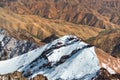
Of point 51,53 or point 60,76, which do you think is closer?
point 60,76

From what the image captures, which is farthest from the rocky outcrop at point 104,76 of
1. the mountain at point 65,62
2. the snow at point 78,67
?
the snow at point 78,67

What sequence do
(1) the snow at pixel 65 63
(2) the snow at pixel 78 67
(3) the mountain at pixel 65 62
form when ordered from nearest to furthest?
(2) the snow at pixel 78 67
(1) the snow at pixel 65 63
(3) the mountain at pixel 65 62

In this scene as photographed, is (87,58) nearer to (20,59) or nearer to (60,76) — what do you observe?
(60,76)

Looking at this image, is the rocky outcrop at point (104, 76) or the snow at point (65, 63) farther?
the snow at point (65, 63)

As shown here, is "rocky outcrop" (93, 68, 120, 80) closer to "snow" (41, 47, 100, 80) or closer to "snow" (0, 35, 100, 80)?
"snow" (0, 35, 100, 80)

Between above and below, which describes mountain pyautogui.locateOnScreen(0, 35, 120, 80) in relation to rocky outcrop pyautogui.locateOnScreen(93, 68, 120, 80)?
below

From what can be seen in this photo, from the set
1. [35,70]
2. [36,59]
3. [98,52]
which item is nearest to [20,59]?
[36,59]

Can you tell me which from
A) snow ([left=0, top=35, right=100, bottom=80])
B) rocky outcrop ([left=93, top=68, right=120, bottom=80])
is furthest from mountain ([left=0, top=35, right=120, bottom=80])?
rocky outcrop ([left=93, top=68, right=120, bottom=80])

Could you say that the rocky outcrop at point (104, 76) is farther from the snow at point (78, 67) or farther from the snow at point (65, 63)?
the snow at point (78, 67)
